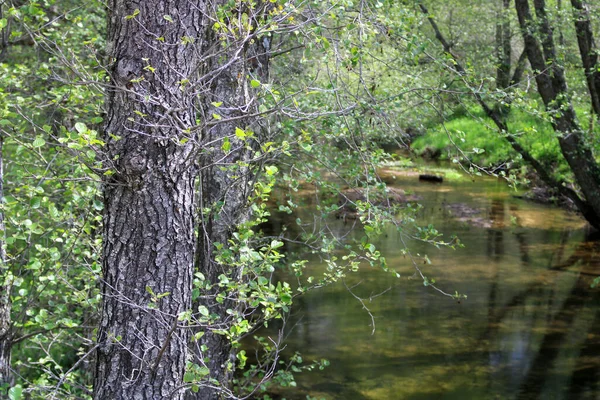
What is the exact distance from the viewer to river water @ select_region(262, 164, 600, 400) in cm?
924

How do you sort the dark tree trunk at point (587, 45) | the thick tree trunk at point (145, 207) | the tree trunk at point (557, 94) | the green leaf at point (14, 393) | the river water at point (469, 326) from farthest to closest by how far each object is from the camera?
the tree trunk at point (557, 94), the dark tree trunk at point (587, 45), the river water at point (469, 326), the thick tree trunk at point (145, 207), the green leaf at point (14, 393)

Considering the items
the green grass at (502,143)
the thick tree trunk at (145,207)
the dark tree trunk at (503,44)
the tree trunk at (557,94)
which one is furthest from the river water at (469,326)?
A: the thick tree trunk at (145,207)

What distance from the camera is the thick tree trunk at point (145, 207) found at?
323 cm

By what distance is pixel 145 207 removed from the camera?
3.27 meters

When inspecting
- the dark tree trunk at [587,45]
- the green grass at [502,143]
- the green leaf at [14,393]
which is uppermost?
the dark tree trunk at [587,45]

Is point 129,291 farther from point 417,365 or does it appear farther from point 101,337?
point 417,365

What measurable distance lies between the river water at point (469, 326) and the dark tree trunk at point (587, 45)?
133 inches

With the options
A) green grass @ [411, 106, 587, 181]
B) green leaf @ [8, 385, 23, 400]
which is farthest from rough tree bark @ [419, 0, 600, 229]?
green leaf @ [8, 385, 23, 400]

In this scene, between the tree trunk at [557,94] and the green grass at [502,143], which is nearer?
the tree trunk at [557,94]

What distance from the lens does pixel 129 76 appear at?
10.6 feet

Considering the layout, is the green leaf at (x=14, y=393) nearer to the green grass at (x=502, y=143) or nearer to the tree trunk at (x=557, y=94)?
the tree trunk at (x=557, y=94)

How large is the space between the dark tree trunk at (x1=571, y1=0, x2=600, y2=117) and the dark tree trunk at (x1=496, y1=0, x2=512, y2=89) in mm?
1523

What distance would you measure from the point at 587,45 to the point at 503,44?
2714mm

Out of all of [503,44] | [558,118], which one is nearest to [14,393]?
[558,118]
